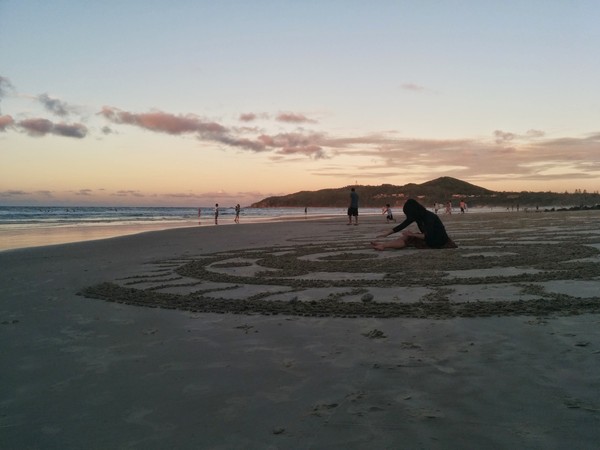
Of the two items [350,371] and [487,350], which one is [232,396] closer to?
[350,371]

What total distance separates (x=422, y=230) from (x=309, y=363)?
35.1 ft

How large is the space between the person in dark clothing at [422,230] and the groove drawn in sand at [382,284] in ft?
2.07

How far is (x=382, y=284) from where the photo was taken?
905cm

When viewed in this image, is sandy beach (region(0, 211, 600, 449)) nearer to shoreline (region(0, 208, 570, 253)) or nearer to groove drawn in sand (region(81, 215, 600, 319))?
groove drawn in sand (region(81, 215, 600, 319))

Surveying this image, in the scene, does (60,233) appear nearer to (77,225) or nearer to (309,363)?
(77,225)

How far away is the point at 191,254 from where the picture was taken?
1652cm

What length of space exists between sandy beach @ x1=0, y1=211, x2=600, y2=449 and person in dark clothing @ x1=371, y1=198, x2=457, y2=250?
4275mm

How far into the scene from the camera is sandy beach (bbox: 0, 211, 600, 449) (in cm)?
328

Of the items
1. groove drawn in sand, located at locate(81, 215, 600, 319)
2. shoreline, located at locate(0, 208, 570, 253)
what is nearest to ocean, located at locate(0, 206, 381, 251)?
shoreline, located at locate(0, 208, 570, 253)

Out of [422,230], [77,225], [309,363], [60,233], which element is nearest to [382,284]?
[309,363]

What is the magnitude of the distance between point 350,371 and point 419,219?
10481 mm

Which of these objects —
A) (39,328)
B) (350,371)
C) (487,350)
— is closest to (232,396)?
(350,371)

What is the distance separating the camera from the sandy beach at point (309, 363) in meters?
3.28

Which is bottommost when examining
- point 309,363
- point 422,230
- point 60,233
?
point 60,233
